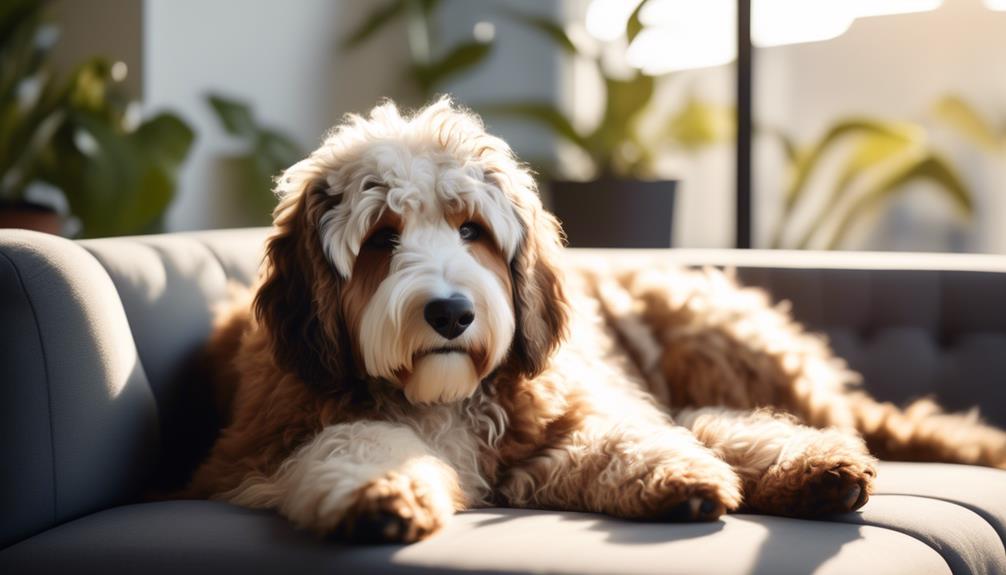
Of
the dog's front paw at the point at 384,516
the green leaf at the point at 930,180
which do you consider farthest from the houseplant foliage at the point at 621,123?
the dog's front paw at the point at 384,516

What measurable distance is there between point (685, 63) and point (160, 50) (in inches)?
104

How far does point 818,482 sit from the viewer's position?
2.07 meters

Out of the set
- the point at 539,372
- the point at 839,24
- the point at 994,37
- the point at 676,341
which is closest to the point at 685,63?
the point at 839,24

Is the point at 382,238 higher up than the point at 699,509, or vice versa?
the point at 382,238

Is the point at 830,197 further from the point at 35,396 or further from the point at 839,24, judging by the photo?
the point at 35,396

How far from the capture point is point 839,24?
5.79 m

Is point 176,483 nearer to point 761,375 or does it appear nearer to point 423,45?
point 761,375

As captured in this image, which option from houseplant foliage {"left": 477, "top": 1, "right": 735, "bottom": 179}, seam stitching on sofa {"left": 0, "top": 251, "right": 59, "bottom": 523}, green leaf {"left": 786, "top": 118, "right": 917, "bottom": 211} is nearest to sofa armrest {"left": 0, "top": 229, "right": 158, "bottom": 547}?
seam stitching on sofa {"left": 0, "top": 251, "right": 59, "bottom": 523}

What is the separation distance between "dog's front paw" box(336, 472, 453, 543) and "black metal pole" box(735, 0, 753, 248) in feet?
10.9

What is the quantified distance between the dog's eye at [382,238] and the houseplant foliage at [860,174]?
11.4 feet

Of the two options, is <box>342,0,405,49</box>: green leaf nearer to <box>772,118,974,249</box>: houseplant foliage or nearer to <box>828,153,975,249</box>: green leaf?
<box>772,118,974,249</box>: houseplant foliage

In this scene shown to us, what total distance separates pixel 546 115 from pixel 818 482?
353 cm

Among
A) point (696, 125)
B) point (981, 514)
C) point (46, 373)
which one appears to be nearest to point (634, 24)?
point (696, 125)

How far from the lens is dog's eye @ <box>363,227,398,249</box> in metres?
2.17
